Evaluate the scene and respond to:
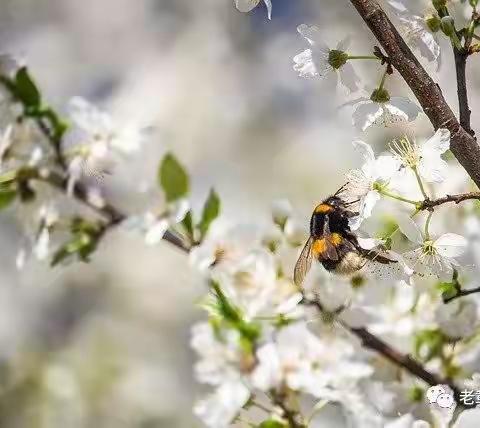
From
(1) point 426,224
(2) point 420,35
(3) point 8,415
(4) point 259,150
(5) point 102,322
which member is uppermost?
(2) point 420,35

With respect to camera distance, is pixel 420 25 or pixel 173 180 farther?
pixel 420 25

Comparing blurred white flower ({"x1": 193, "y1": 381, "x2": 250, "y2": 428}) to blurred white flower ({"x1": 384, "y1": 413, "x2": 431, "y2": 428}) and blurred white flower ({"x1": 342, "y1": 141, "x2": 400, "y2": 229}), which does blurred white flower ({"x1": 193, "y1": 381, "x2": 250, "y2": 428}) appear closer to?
blurred white flower ({"x1": 384, "y1": 413, "x2": 431, "y2": 428})

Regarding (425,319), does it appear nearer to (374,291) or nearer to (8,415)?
(374,291)

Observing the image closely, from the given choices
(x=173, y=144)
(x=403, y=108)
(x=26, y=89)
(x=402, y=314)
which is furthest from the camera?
(x=173, y=144)

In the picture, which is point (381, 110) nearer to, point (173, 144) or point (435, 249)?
point (435, 249)

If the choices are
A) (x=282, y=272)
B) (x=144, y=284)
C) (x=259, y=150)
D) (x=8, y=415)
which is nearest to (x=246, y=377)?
(x=282, y=272)

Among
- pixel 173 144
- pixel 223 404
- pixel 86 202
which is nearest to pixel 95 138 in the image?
pixel 86 202

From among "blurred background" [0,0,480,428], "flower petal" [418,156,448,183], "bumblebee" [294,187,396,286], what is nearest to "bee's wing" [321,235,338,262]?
"bumblebee" [294,187,396,286]

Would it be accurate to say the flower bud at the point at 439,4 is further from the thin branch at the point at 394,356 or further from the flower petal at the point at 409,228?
the thin branch at the point at 394,356
